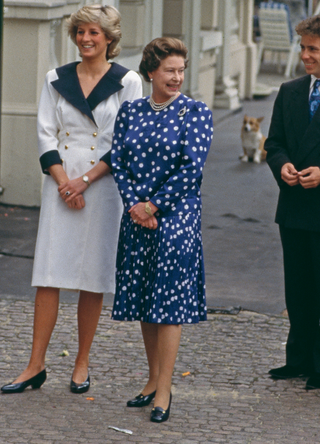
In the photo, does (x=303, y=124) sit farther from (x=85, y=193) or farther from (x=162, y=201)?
(x=85, y=193)

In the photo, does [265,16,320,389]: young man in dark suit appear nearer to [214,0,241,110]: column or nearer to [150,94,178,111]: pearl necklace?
[150,94,178,111]: pearl necklace

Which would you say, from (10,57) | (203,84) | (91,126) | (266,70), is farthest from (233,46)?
(91,126)

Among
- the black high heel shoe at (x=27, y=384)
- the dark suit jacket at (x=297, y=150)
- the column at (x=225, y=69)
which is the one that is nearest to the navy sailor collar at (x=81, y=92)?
the dark suit jacket at (x=297, y=150)

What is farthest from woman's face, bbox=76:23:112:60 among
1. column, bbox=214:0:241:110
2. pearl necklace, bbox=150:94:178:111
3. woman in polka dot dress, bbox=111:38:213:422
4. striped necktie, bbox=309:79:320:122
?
column, bbox=214:0:241:110

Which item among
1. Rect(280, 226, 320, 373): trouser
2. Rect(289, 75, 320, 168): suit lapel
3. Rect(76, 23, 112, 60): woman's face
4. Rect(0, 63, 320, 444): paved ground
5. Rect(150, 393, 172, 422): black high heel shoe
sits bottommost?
Rect(0, 63, 320, 444): paved ground

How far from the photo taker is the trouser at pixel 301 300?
455 centimetres

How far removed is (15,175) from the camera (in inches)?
329

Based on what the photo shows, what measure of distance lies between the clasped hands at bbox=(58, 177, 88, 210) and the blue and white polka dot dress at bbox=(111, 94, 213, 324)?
0.82 ft

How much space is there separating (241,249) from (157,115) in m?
3.61

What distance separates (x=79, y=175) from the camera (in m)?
4.33

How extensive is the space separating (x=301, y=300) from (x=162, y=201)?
1.17 m

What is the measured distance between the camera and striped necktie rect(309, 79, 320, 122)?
4.39 meters

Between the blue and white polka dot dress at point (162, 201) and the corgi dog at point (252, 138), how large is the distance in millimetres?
7485

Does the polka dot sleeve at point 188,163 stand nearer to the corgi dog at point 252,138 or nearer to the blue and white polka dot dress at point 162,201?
the blue and white polka dot dress at point 162,201
